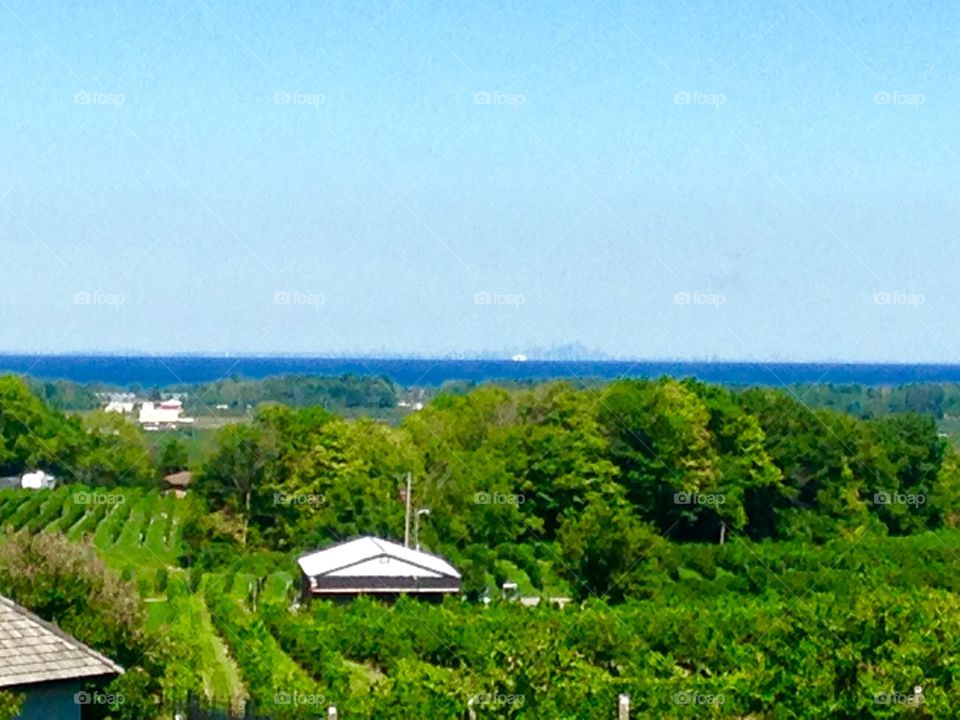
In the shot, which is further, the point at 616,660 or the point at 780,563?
the point at 780,563

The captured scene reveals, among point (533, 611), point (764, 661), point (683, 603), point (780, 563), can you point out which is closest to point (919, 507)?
point (780, 563)

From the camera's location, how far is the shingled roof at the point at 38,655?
490 inches

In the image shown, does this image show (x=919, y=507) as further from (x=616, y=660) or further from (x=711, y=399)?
(x=616, y=660)

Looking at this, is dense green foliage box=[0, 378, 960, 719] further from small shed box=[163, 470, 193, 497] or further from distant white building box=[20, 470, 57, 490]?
distant white building box=[20, 470, 57, 490]

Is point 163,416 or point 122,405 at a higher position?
point 122,405

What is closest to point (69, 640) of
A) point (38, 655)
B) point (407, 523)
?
point (38, 655)

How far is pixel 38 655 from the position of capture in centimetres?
1275

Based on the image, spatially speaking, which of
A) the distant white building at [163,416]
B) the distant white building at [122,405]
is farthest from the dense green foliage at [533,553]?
the distant white building at [122,405]

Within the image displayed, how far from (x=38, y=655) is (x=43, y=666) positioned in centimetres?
15

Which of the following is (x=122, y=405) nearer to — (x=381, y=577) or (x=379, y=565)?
(x=379, y=565)

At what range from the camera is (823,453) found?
48.7 meters

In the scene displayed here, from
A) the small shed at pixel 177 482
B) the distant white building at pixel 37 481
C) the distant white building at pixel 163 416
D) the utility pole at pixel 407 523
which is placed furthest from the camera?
the distant white building at pixel 163 416

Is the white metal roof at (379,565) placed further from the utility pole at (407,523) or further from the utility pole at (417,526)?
the utility pole at (417,526)

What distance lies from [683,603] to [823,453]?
2288 cm
